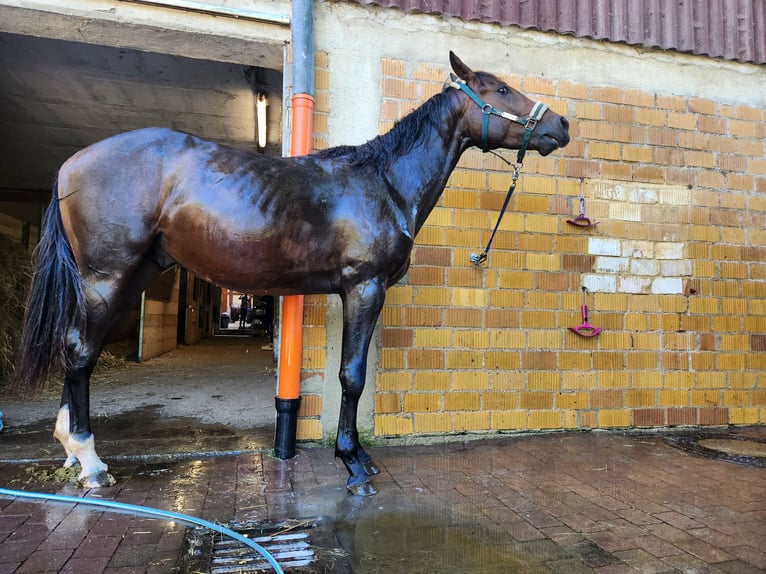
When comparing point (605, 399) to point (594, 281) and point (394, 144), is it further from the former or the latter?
point (394, 144)

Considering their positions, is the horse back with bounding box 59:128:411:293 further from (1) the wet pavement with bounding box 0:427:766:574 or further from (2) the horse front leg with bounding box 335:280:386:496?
(1) the wet pavement with bounding box 0:427:766:574

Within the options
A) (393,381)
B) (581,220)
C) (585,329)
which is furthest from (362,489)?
(581,220)

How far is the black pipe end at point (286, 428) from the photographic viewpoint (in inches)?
121

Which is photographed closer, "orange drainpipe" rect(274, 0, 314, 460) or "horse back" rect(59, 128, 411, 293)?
"horse back" rect(59, 128, 411, 293)

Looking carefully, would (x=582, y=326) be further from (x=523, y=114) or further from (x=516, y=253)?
(x=523, y=114)

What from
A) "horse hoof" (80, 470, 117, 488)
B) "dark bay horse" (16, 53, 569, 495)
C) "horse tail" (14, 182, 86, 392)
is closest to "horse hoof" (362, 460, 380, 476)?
"dark bay horse" (16, 53, 569, 495)

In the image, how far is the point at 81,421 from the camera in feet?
8.27

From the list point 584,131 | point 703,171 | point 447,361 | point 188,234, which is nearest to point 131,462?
point 188,234

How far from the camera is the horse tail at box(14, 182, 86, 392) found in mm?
2549

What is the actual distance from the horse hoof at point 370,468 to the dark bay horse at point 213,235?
0.04 ft

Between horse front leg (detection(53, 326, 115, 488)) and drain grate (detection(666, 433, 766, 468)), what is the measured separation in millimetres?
3846

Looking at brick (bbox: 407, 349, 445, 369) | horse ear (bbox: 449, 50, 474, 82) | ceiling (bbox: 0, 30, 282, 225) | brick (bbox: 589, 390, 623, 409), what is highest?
ceiling (bbox: 0, 30, 282, 225)

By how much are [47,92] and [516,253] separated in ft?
18.4

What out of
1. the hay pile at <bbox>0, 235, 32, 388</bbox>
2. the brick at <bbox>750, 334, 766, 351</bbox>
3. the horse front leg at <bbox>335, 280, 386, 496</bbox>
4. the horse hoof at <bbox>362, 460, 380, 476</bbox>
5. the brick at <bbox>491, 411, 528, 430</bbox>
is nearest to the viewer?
the horse front leg at <bbox>335, 280, 386, 496</bbox>
